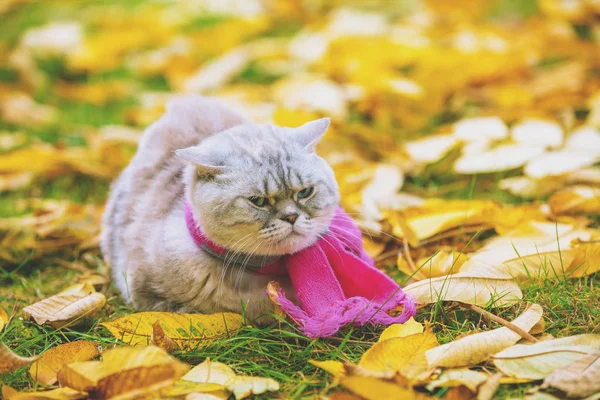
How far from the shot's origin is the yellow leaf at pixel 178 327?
1.69 meters

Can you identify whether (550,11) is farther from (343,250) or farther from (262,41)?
(343,250)

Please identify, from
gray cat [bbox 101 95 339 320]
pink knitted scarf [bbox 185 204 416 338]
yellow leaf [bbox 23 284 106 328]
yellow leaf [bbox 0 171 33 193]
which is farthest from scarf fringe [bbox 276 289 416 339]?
yellow leaf [bbox 0 171 33 193]

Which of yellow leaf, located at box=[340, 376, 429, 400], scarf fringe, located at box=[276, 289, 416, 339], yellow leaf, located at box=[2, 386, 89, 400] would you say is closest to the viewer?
yellow leaf, located at box=[340, 376, 429, 400]

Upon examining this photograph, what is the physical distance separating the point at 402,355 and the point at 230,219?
2.12 ft

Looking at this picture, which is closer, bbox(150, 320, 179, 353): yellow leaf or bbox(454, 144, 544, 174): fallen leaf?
bbox(150, 320, 179, 353): yellow leaf

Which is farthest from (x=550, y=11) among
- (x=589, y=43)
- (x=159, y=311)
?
(x=159, y=311)

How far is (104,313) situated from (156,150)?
0.64 m

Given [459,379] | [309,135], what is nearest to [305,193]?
[309,135]

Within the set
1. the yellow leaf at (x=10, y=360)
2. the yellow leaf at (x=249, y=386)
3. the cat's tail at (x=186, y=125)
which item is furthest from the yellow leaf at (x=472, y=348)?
the cat's tail at (x=186, y=125)

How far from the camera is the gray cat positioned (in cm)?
178

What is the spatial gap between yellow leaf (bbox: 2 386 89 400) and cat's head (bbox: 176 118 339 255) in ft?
1.95

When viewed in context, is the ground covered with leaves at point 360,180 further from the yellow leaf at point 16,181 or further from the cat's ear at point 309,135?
the cat's ear at point 309,135

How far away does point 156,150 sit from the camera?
2.23 m

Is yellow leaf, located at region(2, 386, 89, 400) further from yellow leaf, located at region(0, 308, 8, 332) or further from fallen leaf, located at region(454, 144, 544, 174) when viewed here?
fallen leaf, located at region(454, 144, 544, 174)
